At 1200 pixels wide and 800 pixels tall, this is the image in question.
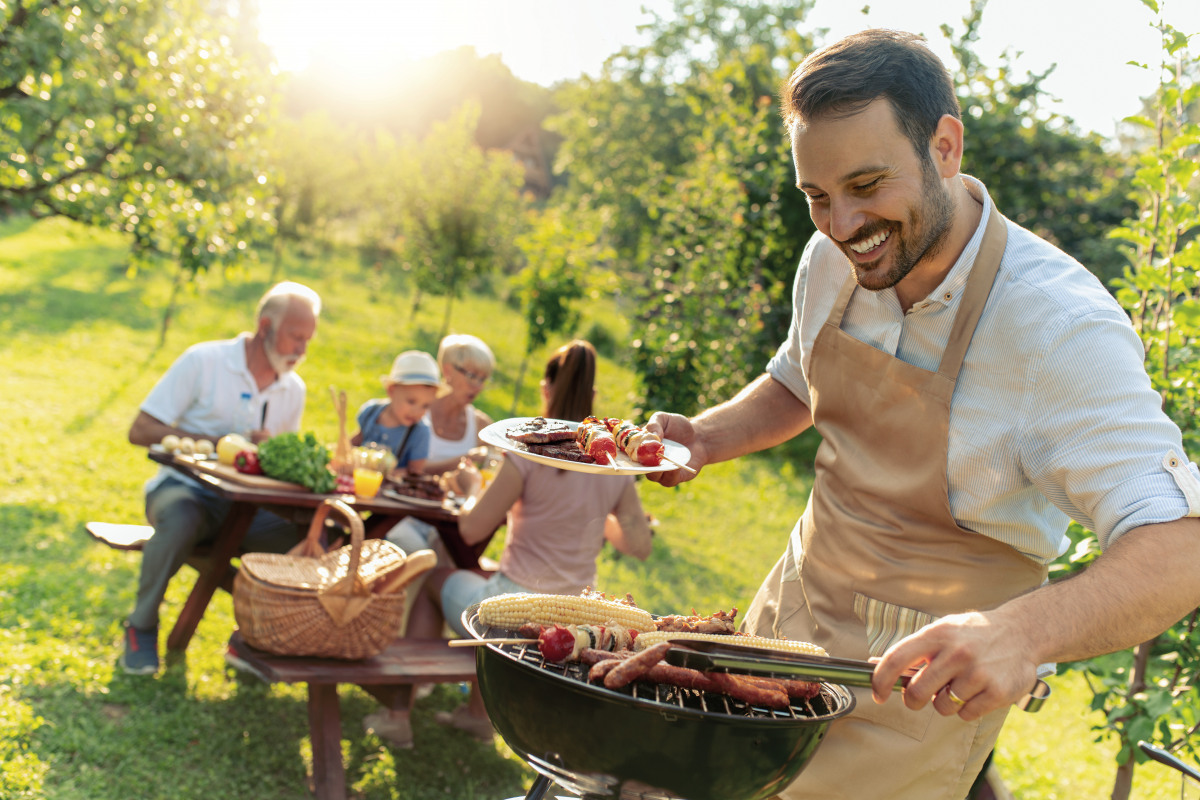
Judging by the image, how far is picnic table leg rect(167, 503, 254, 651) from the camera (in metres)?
4.64

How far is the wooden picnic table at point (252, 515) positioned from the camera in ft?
14.5

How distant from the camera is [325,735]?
3.99 m

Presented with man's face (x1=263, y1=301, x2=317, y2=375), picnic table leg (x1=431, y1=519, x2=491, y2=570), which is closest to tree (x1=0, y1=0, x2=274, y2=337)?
man's face (x1=263, y1=301, x2=317, y2=375)

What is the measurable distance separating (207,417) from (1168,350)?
15.6ft

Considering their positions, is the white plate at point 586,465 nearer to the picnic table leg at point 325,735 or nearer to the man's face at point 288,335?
the picnic table leg at point 325,735

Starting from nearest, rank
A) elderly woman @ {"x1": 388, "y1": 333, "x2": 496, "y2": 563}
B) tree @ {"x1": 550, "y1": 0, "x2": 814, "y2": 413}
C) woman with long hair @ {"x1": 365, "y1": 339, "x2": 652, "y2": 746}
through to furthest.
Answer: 1. woman with long hair @ {"x1": 365, "y1": 339, "x2": 652, "y2": 746}
2. elderly woman @ {"x1": 388, "y1": 333, "x2": 496, "y2": 563}
3. tree @ {"x1": 550, "y1": 0, "x2": 814, "y2": 413}

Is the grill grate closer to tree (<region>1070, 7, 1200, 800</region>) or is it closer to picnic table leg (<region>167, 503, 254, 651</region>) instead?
tree (<region>1070, 7, 1200, 800</region>)

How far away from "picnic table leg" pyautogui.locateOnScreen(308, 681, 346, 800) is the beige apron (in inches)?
96.9

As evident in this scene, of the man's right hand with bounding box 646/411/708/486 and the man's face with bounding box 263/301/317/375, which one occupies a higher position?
the man's right hand with bounding box 646/411/708/486

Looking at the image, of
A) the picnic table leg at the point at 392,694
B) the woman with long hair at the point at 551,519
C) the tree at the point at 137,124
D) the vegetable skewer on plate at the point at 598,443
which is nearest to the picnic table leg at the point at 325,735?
the picnic table leg at the point at 392,694

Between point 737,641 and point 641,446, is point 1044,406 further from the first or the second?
point 641,446

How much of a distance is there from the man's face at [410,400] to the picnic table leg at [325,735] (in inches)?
79.0

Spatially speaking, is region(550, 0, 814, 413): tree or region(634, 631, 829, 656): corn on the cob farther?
region(550, 0, 814, 413): tree

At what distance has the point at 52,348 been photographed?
1245cm
